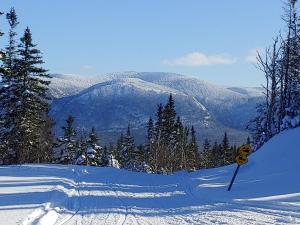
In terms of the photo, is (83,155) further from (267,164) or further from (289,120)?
(267,164)

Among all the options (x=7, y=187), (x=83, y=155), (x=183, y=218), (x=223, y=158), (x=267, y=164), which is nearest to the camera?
(x=183, y=218)

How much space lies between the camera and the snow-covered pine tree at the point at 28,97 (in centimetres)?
4397

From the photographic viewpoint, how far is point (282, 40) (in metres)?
45.0

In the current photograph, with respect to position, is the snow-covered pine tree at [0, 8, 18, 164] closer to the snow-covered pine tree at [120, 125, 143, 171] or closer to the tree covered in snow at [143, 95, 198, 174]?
the tree covered in snow at [143, 95, 198, 174]

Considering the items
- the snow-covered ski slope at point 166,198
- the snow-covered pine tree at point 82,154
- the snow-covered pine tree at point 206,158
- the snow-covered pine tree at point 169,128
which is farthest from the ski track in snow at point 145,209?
the snow-covered pine tree at point 206,158

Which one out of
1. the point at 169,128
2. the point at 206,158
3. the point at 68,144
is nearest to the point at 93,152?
the point at 68,144

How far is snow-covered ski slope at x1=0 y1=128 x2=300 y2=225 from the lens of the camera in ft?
44.1

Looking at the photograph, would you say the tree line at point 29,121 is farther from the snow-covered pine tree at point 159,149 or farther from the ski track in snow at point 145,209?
the ski track in snow at point 145,209

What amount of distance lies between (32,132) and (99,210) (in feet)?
100

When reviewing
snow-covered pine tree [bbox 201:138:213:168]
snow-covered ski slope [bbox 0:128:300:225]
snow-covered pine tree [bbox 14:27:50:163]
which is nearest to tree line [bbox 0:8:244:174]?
snow-covered pine tree [bbox 14:27:50:163]

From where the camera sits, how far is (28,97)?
44.6 m

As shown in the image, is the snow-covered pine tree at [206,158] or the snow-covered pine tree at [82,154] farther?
the snow-covered pine tree at [206,158]

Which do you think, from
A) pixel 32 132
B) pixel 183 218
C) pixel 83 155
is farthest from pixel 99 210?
pixel 83 155

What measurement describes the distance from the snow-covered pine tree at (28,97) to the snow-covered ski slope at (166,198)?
19.1m
